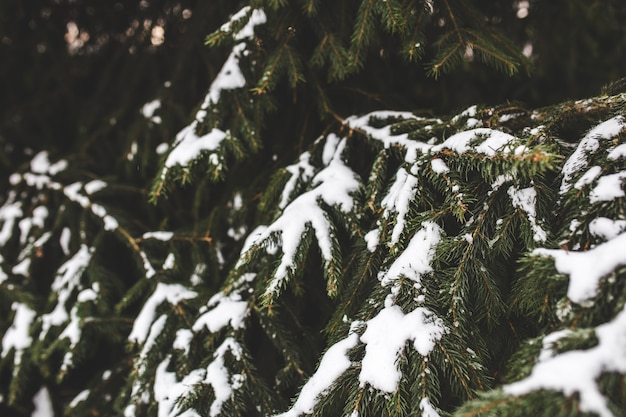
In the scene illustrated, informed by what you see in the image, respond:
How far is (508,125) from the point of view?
1.42 meters

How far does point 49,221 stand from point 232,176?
1079 millimetres

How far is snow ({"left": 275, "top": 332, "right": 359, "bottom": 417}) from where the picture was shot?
1.16 m

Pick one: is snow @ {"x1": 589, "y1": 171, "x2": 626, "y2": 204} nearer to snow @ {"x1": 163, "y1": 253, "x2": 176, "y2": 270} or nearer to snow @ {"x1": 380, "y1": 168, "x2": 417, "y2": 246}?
snow @ {"x1": 380, "y1": 168, "x2": 417, "y2": 246}

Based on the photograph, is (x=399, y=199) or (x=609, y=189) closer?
(x=609, y=189)

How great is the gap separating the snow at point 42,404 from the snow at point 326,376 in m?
1.75

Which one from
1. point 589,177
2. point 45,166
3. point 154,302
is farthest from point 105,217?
point 589,177

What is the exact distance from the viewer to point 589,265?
89cm

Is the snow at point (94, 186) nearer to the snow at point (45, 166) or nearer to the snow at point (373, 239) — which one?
the snow at point (45, 166)

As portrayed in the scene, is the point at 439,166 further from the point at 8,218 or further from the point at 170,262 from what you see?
the point at 8,218

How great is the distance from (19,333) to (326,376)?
1.64m

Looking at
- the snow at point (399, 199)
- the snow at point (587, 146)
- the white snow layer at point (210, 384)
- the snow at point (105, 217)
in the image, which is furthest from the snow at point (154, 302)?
the snow at point (587, 146)

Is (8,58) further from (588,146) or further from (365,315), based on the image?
(588,146)

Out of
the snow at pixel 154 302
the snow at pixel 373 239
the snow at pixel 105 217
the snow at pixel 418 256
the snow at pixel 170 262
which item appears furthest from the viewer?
the snow at pixel 105 217

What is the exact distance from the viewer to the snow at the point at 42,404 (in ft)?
7.38
